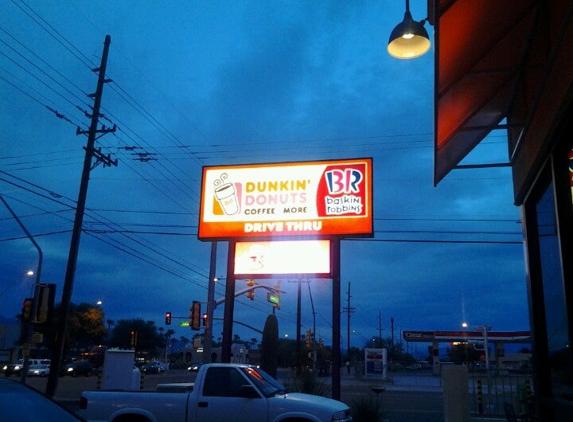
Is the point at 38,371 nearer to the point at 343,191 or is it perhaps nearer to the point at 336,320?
the point at 336,320

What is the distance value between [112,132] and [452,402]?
20.7m

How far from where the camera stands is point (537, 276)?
278 inches

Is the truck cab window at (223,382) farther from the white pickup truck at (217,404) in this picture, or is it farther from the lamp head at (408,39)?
the lamp head at (408,39)

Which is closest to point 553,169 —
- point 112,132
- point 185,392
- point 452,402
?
point 185,392

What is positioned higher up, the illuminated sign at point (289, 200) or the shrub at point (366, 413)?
the illuminated sign at point (289, 200)

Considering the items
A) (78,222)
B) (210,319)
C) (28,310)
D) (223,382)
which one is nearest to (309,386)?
(223,382)

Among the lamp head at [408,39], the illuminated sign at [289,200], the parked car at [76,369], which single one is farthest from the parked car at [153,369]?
the lamp head at [408,39]

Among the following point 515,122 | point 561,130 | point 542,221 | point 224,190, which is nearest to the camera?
point 561,130

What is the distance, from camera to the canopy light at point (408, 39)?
6602mm

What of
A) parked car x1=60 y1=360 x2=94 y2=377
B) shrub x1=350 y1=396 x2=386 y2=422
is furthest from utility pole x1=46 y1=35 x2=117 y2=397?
parked car x1=60 y1=360 x2=94 y2=377

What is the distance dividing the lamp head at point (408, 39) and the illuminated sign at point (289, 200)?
11.5 metres

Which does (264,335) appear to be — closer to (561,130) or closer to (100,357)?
(561,130)

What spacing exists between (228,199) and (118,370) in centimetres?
863

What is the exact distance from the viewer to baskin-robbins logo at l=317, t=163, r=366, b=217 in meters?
18.6
